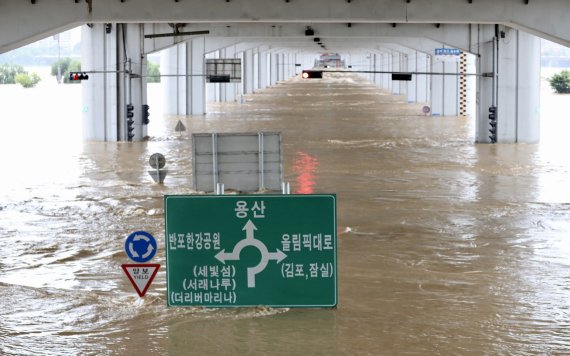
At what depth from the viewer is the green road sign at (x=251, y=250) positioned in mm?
12883

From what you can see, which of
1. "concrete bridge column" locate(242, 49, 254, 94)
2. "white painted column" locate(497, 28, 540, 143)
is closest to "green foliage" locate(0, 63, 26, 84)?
"concrete bridge column" locate(242, 49, 254, 94)

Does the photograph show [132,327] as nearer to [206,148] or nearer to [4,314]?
[4,314]

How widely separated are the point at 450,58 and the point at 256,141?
97.6ft

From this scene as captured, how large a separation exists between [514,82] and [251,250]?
3019cm

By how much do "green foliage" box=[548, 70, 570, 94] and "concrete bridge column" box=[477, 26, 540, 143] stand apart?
56950mm

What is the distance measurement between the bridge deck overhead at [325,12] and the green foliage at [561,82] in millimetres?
68674

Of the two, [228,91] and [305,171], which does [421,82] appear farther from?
[305,171]

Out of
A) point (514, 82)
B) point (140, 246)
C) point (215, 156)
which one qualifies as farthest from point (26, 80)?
point (140, 246)

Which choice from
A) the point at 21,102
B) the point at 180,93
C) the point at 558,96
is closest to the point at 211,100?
the point at 21,102

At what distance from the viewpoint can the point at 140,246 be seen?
538 inches

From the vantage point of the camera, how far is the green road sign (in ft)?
42.3

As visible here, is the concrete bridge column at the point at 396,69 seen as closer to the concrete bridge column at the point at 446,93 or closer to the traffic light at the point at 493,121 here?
the concrete bridge column at the point at 446,93

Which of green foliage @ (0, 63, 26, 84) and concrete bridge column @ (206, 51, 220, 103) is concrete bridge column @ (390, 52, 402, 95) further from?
green foliage @ (0, 63, 26, 84)

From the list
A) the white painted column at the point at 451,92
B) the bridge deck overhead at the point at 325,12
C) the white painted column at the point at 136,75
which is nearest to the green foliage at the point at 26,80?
the white painted column at the point at 451,92
